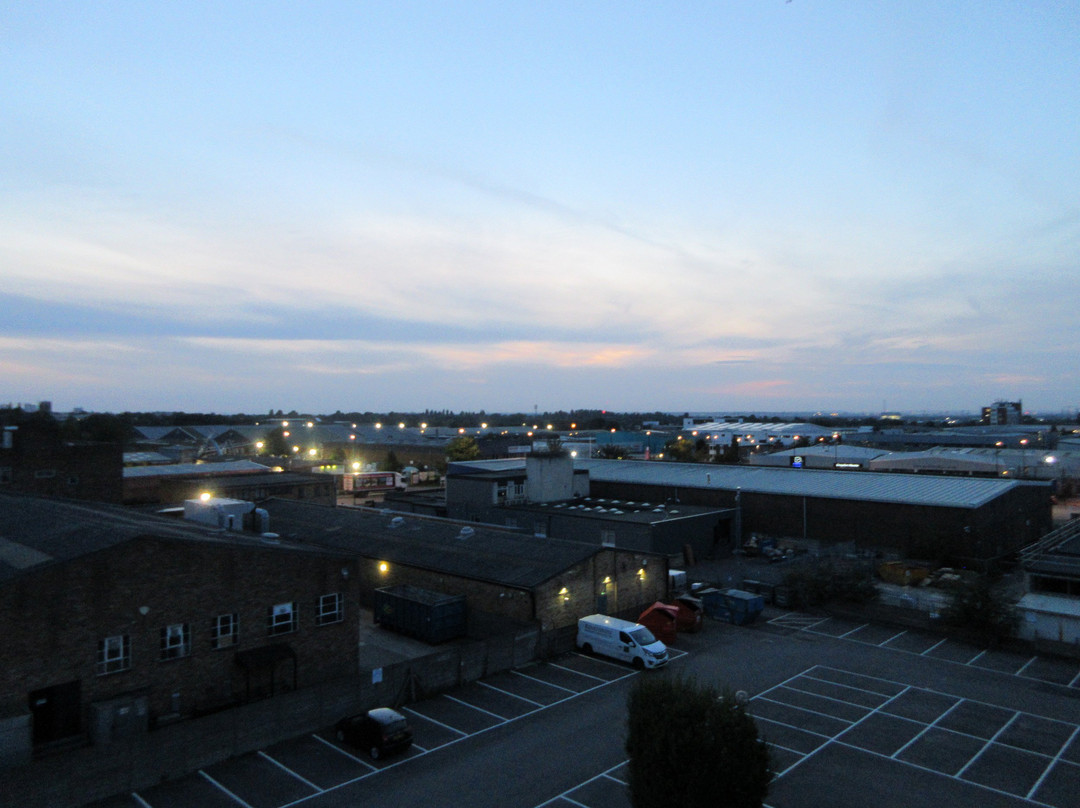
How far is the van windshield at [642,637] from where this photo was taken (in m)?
23.3

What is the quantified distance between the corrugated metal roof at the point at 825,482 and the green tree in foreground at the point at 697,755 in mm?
32788

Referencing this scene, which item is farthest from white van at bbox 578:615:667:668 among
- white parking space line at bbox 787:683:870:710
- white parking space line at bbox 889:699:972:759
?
white parking space line at bbox 889:699:972:759

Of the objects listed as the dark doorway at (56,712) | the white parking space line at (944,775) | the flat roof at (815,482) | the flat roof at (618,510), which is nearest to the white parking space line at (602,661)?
the white parking space line at (944,775)

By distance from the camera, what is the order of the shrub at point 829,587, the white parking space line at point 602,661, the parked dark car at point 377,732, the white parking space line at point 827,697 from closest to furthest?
the parked dark car at point 377,732
the white parking space line at point 827,697
the white parking space line at point 602,661
the shrub at point 829,587

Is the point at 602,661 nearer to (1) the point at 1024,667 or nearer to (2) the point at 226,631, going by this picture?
(2) the point at 226,631

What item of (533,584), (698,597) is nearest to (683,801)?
(533,584)

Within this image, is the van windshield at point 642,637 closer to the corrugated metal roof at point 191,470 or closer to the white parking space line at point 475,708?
the white parking space line at point 475,708

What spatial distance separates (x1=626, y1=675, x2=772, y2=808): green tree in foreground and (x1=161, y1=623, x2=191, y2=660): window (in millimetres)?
13375

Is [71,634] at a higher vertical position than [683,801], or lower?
higher

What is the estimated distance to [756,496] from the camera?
45.5 metres

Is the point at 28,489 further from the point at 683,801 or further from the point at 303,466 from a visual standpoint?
the point at 683,801

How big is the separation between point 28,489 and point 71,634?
3048 centimetres

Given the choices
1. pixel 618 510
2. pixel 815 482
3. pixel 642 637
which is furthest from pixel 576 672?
pixel 815 482

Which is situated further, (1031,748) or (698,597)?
(698,597)
